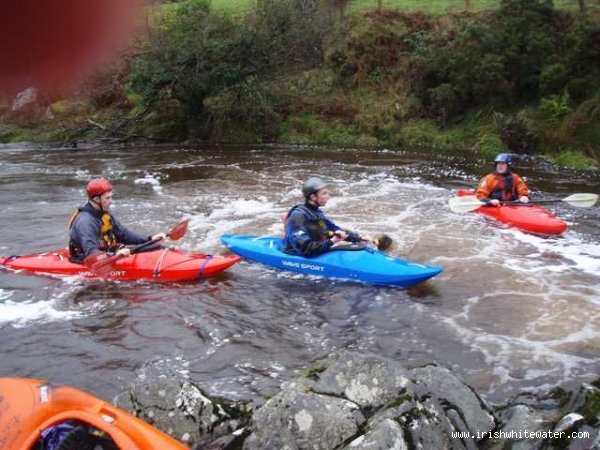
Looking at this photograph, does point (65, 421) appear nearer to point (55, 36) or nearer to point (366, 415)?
point (366, 415)

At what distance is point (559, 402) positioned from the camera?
12.5 feet

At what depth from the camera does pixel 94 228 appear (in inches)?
257

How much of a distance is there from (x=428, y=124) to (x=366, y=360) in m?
15.9

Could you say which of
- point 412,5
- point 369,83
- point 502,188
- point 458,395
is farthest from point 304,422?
point 412,5

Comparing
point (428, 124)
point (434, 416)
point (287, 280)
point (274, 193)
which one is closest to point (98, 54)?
point (434, 416)

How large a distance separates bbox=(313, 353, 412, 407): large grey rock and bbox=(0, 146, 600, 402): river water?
38.2 inches

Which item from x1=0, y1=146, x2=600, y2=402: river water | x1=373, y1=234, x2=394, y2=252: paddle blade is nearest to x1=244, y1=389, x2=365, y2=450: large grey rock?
x1=0, y1=146, x2=600, y2=402: river water

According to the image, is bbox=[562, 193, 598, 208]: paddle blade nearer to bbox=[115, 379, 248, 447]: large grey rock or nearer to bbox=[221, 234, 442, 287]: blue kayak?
bbox=[221, 234, 442, 287]: blue kayak

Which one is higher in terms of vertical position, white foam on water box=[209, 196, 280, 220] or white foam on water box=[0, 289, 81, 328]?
white foam on water box=[209, 196, 280, 220]

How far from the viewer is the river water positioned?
4719 mm

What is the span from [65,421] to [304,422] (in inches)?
52.7

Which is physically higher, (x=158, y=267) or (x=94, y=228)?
(x=94, y=228)

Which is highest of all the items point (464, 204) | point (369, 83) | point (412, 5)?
point (412, 5)

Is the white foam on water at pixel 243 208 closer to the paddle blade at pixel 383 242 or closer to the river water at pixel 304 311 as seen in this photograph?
the river water at pixel 304 311
